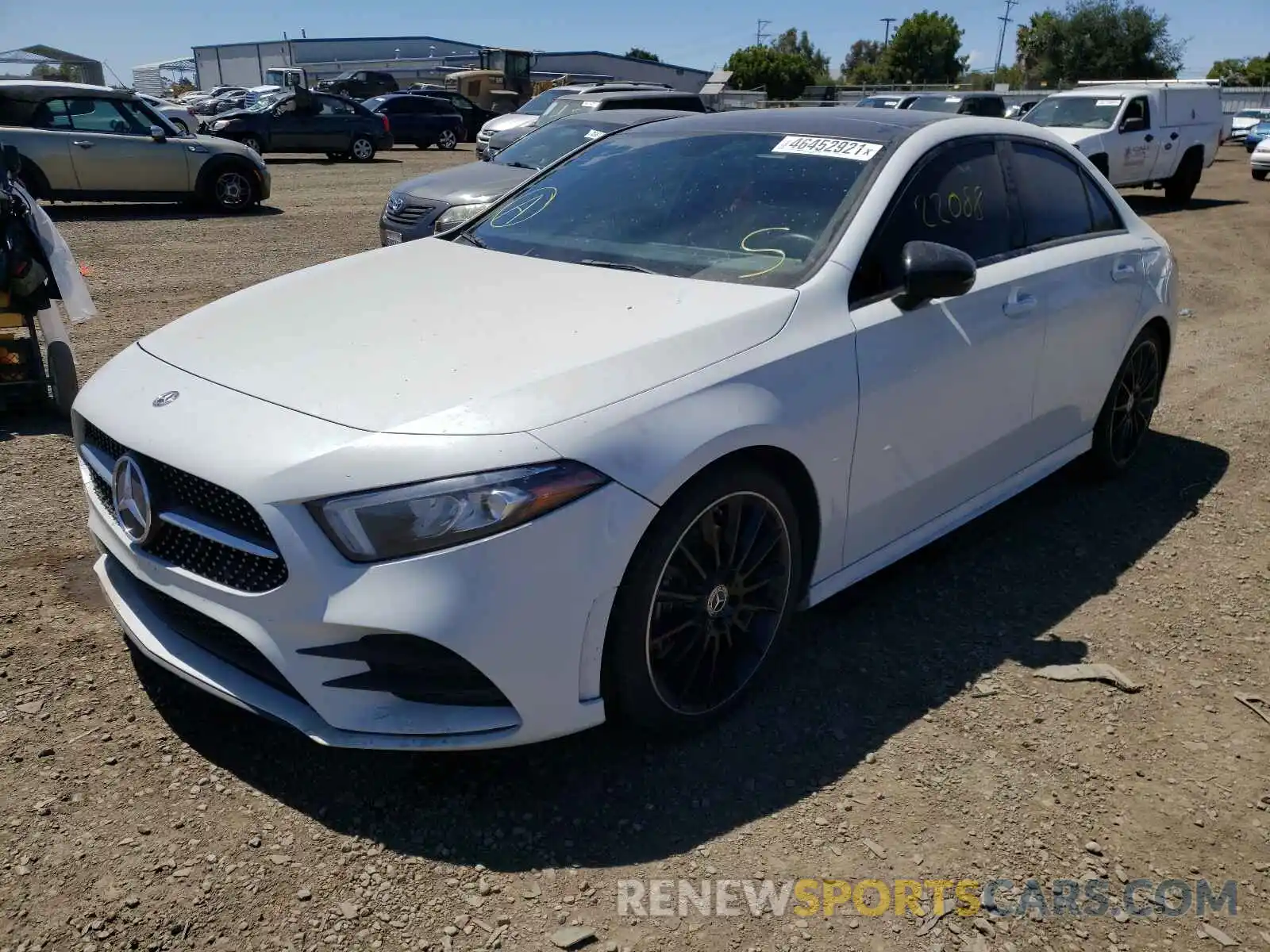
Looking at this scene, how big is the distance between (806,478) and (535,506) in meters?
0.97

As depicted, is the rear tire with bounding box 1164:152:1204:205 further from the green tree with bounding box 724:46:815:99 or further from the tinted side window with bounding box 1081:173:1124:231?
the green tree with bounding box 724:46:815:99

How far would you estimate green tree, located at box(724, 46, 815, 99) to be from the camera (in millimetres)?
75000

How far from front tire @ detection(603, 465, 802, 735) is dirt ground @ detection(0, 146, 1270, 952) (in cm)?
17

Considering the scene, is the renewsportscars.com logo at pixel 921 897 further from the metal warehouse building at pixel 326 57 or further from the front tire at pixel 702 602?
the metal warehouse building at pixel 326 57

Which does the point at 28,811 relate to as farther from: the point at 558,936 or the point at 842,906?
the point at 842,906

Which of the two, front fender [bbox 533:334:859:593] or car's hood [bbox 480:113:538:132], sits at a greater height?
car's hood [bbox 480:113:538:132]

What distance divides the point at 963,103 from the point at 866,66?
330 ft

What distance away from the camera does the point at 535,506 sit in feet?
7.63

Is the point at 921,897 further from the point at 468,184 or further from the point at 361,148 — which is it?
the point at 361,148

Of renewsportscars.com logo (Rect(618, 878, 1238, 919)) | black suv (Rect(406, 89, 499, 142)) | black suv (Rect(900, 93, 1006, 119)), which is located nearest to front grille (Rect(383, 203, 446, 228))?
renewsportscars.com logo (Rect(618, 878, 1238, 919))

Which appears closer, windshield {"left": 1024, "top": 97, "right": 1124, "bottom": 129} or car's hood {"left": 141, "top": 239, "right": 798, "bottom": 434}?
car's hood {"left": 141, "top": 239, "right": 798, "bottom": 434}

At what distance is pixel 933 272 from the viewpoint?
3.14 metres

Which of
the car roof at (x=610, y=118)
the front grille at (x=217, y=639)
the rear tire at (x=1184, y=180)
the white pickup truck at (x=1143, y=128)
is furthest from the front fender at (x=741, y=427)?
the rear tire at (x=1184, y=180)

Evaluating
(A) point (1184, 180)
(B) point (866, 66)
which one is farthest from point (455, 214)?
(B) point (866, 66)
